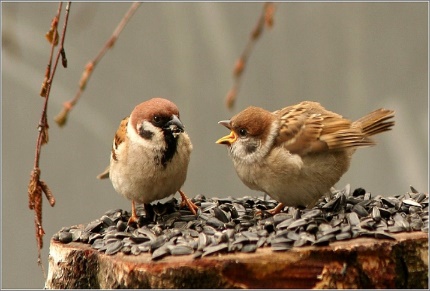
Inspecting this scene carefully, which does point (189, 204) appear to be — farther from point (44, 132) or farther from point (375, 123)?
point (44, 132)

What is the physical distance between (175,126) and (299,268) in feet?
2.98

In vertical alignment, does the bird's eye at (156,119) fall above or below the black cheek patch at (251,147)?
above

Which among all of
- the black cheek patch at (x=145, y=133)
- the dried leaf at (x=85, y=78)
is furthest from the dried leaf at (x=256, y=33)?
the black cheek patch at (x=145, y=133)

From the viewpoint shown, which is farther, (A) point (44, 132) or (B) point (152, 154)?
(B) point (152, 154)

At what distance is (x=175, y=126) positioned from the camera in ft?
9.93

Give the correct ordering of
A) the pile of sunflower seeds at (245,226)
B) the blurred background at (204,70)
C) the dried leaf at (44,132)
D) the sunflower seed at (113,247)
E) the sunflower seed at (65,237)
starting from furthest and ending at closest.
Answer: the blurred background at (204,70) < the sunflower seed at (65,237) < the sunflower seed at (113,247) < the pile of sunflower seeds at (245,226) < the dried leaf at (44,132)

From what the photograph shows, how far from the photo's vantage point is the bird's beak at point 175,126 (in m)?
3.01

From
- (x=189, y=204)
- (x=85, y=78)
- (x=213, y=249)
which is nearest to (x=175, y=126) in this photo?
(x=189, y=204)

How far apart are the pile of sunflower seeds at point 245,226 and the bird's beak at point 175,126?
0.38 m

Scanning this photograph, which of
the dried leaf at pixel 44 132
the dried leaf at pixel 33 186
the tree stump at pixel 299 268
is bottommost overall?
the tree stump at pixel 299 268

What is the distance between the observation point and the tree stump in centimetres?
239

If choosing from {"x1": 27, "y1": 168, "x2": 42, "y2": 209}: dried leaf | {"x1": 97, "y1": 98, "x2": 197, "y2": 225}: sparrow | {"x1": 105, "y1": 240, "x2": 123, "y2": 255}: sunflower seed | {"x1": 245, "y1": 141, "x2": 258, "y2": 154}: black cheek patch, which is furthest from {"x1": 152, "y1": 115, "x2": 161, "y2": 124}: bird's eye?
{"x1": 27, "y1": 168, "x2": 42, "y2": 209}: dried leaf

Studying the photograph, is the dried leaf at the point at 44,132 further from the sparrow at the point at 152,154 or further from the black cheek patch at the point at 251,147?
the black cheek patch at the point at 251,147

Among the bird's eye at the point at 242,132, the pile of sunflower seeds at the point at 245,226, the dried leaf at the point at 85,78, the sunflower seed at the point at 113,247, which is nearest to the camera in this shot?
the dried leaf at the point at 85,78
